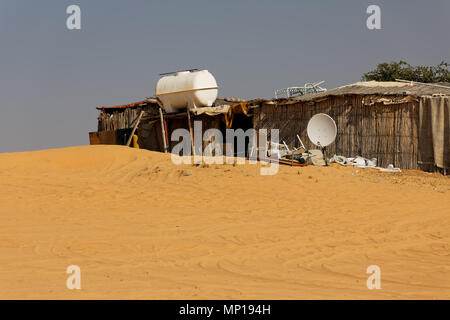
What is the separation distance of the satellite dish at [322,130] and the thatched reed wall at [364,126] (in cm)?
183

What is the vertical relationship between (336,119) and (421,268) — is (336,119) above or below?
above

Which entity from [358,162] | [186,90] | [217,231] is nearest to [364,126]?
[358,162]

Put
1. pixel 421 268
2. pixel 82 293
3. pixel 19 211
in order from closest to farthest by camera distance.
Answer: pixel 82 293 < pixel 421 268 < pixel 19 211

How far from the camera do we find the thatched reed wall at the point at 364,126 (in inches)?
602

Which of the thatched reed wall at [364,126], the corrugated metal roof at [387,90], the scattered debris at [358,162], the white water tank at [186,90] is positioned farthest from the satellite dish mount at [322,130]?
the white water tank at [186,90]

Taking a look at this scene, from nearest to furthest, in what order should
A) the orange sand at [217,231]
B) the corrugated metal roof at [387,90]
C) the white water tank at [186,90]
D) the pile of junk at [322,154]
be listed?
the orange sand at [217,231], the pile of junk at [322,154], the corrugated metal roof at [387,90], the white water tank at [186,90]

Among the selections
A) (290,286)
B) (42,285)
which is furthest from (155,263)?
(290,286)

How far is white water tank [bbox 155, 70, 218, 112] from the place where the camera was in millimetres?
19422

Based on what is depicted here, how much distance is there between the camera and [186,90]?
19438 millimetres

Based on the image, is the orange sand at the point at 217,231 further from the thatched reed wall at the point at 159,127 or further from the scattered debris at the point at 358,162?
the thatched reed wall at the point at 159,127

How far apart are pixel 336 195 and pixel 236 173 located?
268 centimetres

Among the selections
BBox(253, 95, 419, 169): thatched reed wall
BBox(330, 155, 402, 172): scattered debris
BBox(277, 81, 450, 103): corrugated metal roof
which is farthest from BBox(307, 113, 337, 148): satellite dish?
BBox(277, 81, 450, 103): corrugated metal roof

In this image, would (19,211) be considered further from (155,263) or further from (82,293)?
(82,293)

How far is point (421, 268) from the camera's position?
5605 mm
